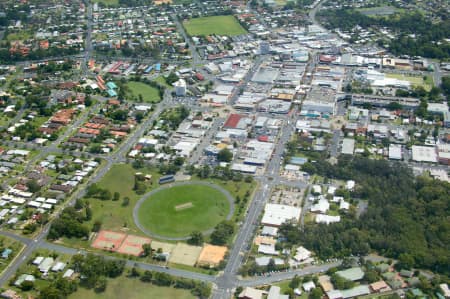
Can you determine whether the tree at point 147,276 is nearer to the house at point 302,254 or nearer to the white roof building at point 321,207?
the house at point 302,254

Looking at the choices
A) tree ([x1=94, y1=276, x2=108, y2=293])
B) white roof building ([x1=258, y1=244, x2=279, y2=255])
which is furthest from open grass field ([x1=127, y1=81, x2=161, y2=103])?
tree ([x1=94, y1=276, x2=108, y2=293])

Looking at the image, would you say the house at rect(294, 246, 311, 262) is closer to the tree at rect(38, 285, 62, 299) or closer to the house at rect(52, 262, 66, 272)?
the tree at rect(38, 285, 62, 299)

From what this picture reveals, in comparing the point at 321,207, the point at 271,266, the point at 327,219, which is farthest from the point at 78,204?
the point at 327,219

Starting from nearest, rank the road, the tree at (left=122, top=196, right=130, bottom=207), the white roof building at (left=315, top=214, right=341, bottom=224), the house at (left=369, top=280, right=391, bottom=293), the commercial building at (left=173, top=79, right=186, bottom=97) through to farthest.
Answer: the house at (left=369, top=280, right=391, bottom=293), the white roof building at (left=315, top=214, right=341, bottom=224), the tree at (left=122, top=196, right=130, bottom=207), the commercial building at (left=173, top=79, right=186, bottom=97), the road

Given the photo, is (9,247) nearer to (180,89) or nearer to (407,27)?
(180,89)

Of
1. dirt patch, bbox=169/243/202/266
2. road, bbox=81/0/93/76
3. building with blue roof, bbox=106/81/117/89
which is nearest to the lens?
dirt patch, bbox=169/243/202/266

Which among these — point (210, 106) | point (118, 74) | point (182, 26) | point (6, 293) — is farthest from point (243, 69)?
point (6, 293)

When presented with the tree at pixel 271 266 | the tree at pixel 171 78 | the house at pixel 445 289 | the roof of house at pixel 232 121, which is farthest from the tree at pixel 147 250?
the tree at pixel 171 78
